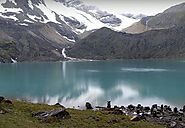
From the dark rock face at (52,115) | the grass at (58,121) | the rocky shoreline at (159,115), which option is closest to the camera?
the grass at (58,121)

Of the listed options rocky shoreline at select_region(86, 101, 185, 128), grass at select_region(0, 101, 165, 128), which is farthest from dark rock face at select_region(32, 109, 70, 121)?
rocky shoreline at select_region(86, 101, 185, 128)

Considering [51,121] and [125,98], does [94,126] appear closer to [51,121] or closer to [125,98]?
[51,121]

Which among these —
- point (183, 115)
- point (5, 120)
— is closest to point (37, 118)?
point (5, 120)

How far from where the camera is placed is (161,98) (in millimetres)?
84938

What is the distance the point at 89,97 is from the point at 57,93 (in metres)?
12.2

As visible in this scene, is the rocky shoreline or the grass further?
the rocky shoreline

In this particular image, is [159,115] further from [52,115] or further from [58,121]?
[58,121]

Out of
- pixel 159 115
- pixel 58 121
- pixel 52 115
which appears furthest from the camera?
pixel 159 115

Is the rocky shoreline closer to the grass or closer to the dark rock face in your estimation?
the grass

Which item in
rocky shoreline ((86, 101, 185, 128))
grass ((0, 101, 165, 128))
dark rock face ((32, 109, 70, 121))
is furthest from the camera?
rocky shoreline ((86, 101, 185, 128))

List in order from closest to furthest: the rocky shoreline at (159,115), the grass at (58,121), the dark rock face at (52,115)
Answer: the grass at (58,121) < the dark rock face at (52,115) < the rocky shoreline at (159,115)

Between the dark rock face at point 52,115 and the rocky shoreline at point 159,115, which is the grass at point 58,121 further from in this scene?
the rocky shoreline at point 159,115

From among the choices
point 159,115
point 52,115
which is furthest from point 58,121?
point 159,115

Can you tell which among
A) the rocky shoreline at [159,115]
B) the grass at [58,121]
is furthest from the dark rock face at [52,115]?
the rocky shoreline at [159,115]
